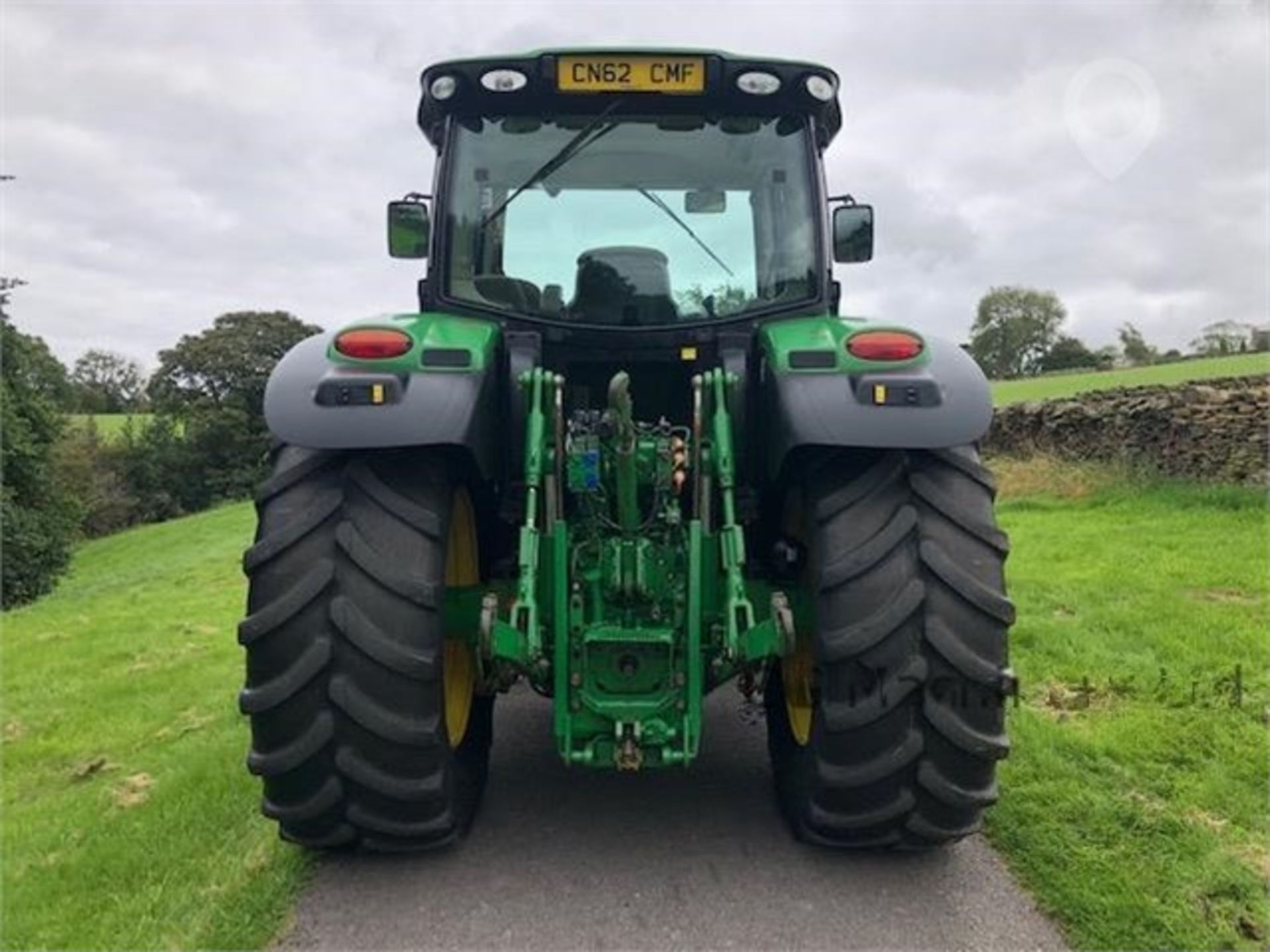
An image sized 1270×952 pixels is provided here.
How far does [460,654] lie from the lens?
11.6 feet

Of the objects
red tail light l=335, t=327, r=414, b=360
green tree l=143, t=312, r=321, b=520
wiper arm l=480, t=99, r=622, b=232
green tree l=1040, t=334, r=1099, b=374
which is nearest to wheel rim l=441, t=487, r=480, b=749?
red tail light l=335, t=327, r=414, b=360

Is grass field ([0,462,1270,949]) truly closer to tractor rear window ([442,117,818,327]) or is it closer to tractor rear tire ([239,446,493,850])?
tractor rear tire ([239,446,493,850])

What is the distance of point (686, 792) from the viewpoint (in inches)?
146

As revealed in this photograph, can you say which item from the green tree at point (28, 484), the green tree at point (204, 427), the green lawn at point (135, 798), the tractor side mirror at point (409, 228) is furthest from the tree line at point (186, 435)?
the tractor side mirror at point (409, 228)

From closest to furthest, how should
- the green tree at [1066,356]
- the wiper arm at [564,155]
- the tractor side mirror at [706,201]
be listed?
the wiper arm at [564,155] → the tractor side mirror at [706,201] → the green tree at [1066,356]

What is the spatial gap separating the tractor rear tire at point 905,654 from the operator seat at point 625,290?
96cm

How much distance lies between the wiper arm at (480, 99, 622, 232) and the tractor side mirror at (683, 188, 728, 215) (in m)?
0.36

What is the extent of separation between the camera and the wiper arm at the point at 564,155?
3600 millimetres

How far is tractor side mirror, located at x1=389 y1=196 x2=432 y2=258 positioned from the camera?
3.88 metres

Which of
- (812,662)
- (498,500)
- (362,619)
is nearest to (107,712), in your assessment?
(498,500)

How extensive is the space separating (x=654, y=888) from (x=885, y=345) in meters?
1.70

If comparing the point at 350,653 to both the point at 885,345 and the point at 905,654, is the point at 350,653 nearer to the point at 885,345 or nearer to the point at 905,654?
the point at 905,654

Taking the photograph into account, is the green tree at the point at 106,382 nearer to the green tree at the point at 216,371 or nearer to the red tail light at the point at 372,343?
the green tree at the point at 216,371

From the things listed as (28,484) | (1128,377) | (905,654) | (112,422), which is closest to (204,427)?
(112,422)
